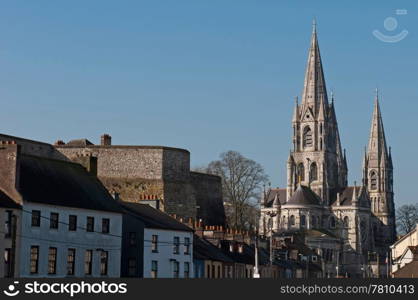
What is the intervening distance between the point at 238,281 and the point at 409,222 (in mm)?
164761

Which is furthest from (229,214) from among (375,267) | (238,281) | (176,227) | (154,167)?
(238,281)

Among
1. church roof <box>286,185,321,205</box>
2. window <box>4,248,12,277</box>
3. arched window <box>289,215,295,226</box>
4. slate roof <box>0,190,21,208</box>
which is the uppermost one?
church roof <box>286,185,321,205</box>

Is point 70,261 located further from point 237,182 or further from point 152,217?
point 237,182

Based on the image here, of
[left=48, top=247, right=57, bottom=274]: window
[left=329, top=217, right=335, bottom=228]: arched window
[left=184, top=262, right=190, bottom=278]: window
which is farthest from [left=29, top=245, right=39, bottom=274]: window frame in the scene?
[left=329, top=217, right=335, bottom=228]: arched window

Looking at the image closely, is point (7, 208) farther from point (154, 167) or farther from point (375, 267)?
point (375, 267)

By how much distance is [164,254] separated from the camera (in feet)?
196

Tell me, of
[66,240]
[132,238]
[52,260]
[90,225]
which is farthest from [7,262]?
[132,238]

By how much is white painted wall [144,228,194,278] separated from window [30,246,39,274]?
9.05 metres

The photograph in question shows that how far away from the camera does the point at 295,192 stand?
638ft

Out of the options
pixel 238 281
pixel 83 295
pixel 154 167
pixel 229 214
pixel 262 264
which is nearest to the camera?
pixel 83 295

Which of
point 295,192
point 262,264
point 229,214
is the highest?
point 295,192

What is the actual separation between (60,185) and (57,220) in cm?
294

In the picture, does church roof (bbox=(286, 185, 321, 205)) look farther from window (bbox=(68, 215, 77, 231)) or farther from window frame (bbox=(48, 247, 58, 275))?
window frame (bbox=(48, 247, 58, 275))

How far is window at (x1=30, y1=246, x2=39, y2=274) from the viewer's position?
50344 millimetres
